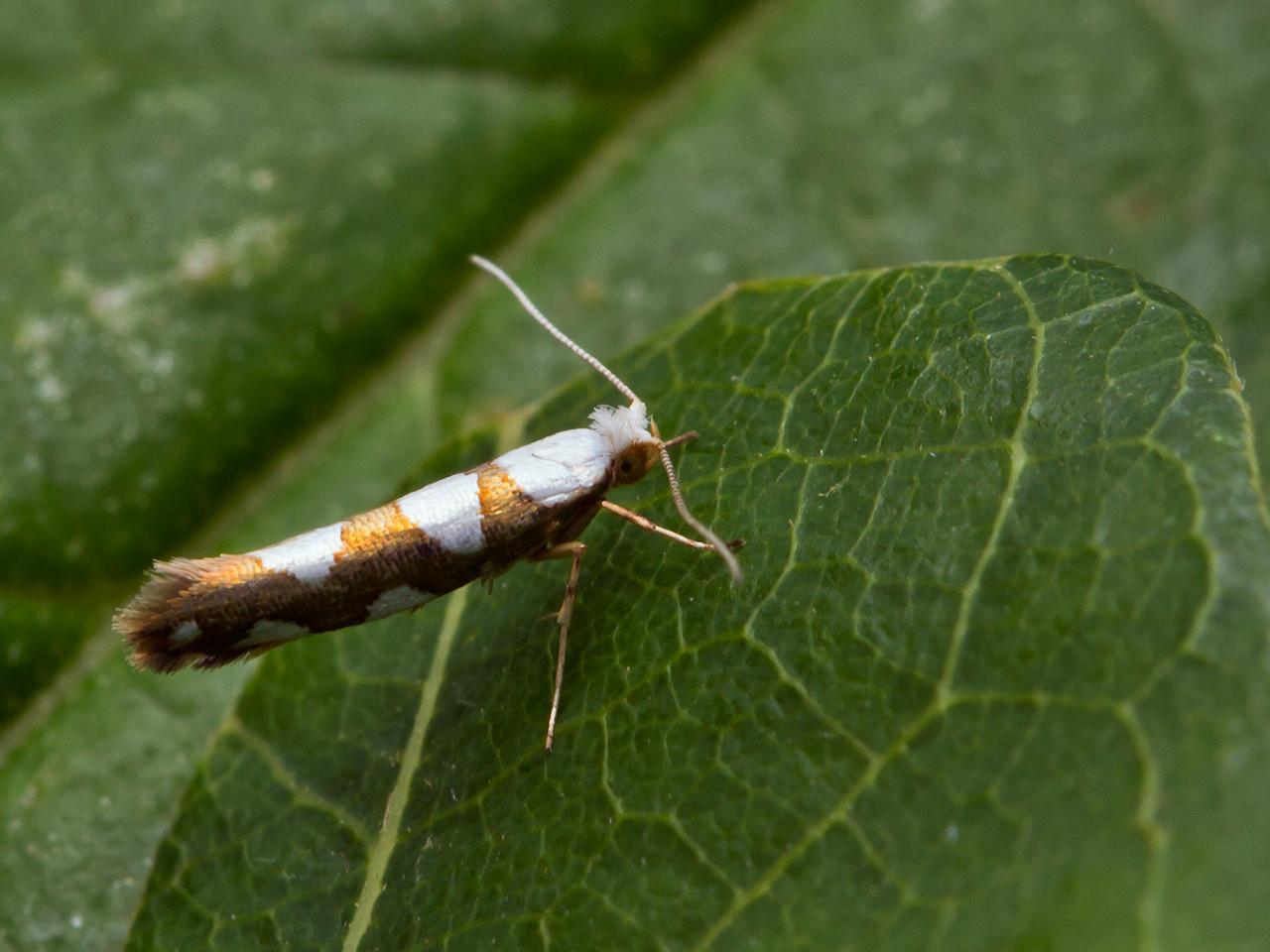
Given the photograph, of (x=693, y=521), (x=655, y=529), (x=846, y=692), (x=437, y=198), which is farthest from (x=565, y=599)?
(x=437, y=198)

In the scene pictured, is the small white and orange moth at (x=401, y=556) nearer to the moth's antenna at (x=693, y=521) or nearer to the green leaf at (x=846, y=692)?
the moth's antenna at (x=693, y=521)

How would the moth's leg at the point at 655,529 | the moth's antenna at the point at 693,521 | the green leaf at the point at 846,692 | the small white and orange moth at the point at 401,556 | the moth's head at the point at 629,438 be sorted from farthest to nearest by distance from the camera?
the moth's head at the point at 629,438
the small white and orange moth at the point at 401,556
the moth's leg at the point at 655,529
the moth's antenna at the point at 693,521
the green leaf at the point at 846,692

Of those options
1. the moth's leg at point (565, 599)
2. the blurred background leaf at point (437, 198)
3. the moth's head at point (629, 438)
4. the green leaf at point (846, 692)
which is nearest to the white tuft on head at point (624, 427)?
the moth's head at point (629, 438)

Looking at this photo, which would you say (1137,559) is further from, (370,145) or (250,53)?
(250,53)

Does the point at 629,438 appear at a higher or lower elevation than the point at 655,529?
higher

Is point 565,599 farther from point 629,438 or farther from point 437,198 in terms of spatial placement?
point 437,198

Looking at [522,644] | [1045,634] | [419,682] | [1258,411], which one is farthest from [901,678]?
[1258,411]
